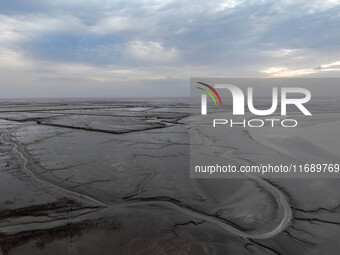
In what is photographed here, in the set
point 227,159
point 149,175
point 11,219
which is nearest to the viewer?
point 11,219

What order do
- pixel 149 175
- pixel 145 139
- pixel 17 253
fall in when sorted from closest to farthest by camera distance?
pixel 17 253, pixel 149 175, pixel 145 139

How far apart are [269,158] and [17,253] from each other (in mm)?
4889

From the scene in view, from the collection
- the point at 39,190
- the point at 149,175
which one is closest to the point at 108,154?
the point at 149,175

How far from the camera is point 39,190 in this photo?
3.57 m

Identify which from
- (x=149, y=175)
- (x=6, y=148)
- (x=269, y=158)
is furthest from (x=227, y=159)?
(x=6, y=148)

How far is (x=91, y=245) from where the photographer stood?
7.63 feet

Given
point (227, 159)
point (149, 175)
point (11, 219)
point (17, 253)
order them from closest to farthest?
point (17, 253)
point (11, 219)
point (149, 175)
point (227, 159)

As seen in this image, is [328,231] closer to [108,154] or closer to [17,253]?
[17,253]

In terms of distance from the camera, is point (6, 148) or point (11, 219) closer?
point (11, 219)

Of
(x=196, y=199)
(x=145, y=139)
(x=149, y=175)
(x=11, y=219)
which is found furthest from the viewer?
(x=145, y=139)

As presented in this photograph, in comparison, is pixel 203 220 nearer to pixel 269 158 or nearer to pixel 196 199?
pixel 196 199

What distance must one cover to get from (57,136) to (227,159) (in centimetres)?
565

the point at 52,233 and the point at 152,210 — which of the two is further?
the point at 152,210

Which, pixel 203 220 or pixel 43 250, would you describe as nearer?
pixel 43 250
